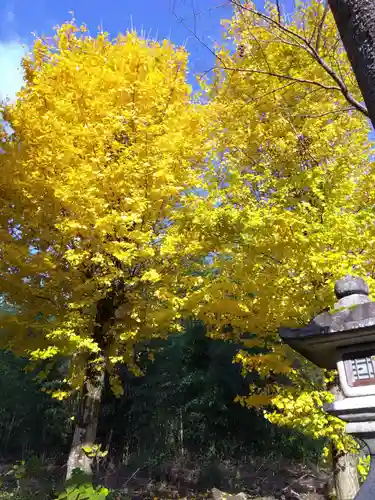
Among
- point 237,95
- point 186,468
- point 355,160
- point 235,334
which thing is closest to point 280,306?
point 235,334

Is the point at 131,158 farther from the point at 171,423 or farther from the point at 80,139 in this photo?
the point at 171,423

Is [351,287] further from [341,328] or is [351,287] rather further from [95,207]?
[95,207]

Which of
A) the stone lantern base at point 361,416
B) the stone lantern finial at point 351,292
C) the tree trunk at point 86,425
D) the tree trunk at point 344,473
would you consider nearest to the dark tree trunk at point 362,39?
the stone lantern finial at point 351,292

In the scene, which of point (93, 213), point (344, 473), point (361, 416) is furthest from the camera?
point (344, 473)

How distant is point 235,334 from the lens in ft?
20.9

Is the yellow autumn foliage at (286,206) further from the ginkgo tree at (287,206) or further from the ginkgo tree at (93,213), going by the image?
the ginkgo tree at (93,213)

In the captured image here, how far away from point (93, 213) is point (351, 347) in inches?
142

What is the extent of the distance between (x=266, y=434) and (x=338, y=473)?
7.94 metres

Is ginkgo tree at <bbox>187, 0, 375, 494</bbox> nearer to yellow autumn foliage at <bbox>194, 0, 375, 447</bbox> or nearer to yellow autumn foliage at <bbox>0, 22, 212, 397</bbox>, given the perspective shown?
yellow autumn foliage at <bbox>194, 0, 375, 447</bbox>

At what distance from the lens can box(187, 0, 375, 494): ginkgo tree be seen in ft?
15.4

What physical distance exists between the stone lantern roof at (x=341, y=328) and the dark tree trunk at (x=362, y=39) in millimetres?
1899

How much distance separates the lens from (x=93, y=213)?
5.10 meters

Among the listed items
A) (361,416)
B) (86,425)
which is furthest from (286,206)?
(86,425)

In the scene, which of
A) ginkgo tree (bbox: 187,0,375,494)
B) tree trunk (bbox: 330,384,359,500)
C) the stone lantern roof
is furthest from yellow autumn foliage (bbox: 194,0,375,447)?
the stone lantern roof
